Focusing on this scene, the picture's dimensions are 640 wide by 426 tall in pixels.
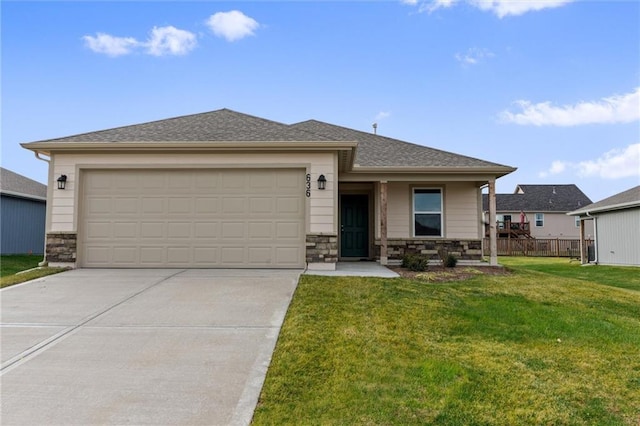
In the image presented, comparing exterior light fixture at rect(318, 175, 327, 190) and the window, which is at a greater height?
exterior light fixture at rect(318, 175, 327, 190)

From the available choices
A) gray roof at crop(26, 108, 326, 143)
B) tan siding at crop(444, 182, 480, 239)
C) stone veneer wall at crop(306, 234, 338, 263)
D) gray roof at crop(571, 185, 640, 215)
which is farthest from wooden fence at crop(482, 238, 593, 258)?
gray roof at crop(26, 108, 326, 143)

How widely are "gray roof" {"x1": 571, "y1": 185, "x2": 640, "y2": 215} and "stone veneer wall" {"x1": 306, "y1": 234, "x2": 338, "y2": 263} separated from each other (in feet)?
43.8

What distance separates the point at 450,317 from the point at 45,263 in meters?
8.82

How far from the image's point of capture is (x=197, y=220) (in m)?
8.58

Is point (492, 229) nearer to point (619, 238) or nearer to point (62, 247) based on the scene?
point (619, 238)

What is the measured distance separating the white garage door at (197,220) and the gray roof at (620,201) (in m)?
14.2

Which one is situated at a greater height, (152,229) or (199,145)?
(199,145)

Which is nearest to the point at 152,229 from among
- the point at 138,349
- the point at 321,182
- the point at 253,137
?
the point at 253,137

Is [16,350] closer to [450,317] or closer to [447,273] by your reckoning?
[450,317]

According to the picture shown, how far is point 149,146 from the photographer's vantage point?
28.0 feet

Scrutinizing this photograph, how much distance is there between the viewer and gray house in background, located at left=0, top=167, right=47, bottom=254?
1441 centimetres

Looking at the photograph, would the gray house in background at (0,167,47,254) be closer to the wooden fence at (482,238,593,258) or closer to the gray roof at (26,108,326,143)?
the gray roof at (26,108,326,143)

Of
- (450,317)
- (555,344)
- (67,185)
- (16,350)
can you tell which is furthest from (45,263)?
(555,344)

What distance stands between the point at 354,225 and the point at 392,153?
2.66 m
